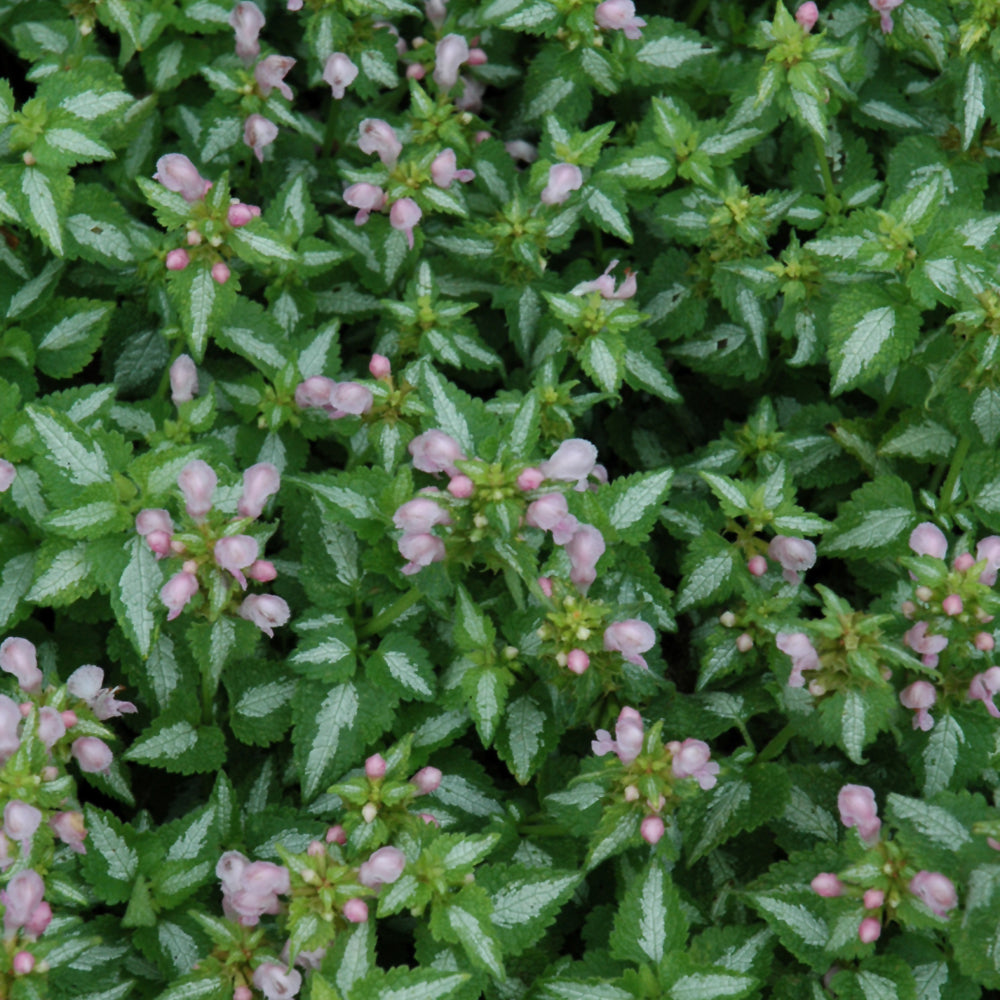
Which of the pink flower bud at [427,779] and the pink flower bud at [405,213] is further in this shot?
the pink flower bud at [405,213]

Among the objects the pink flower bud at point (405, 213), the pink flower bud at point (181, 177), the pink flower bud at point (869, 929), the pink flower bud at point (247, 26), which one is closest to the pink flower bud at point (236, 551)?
the pink flower bud at point (181, 177)

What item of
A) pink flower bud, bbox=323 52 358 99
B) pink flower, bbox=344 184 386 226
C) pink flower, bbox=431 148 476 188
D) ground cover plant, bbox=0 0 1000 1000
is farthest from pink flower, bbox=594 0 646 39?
pink flower, bbox=344 184 386 226

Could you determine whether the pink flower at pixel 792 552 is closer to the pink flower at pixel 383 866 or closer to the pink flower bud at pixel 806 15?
the pink flower at pixel 383 866

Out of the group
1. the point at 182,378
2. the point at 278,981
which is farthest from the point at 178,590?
the point at 182,378

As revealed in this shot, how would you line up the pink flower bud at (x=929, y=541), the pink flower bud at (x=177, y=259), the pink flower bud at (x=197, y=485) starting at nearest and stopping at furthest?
1. the pink flower bud at (x=197, y=485)
2. the pink flower bud at (x=929, y=541)
3. the pink flower bud at (x=177, y=259)

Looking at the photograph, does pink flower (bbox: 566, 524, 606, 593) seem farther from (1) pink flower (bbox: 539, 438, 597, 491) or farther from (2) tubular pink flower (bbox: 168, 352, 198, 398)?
(2) tubular pink flower (bbox: 168, 352, 198, 398)

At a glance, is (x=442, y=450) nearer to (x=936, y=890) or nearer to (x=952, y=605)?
(x=952, y=605)

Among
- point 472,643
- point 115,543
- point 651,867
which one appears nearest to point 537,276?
point 472,643

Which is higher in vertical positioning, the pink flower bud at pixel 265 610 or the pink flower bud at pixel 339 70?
the pink flower bud at pixel 339 70
